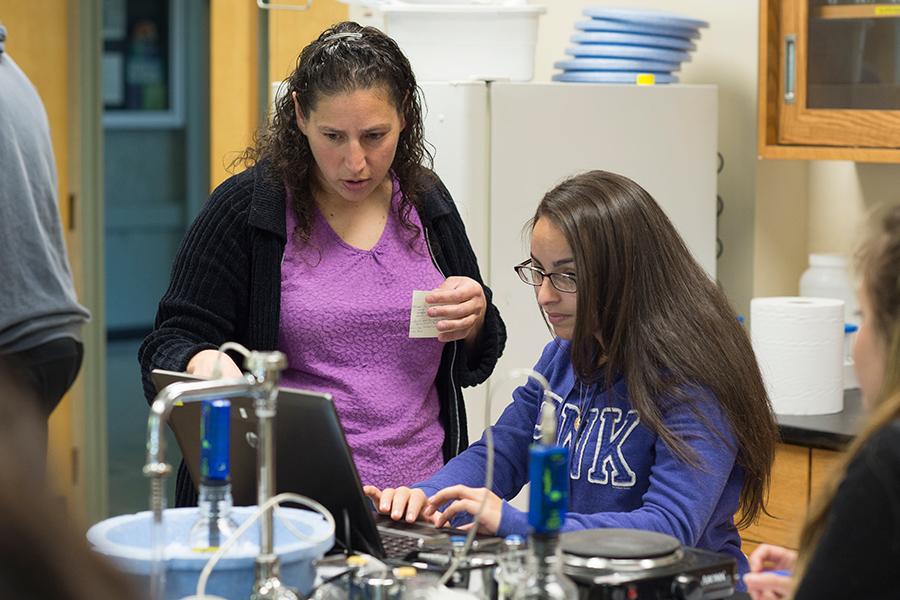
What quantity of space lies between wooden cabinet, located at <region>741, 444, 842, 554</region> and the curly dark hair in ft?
3.50

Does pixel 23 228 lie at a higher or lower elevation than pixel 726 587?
higher

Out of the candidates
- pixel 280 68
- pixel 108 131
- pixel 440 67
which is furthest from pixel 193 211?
pixel 440 67

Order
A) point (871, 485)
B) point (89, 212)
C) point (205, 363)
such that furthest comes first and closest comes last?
point (89, 212) → point (205, 363) → point (871, 485)

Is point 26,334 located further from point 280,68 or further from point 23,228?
point 280,68

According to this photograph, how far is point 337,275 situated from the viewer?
7.18 feet

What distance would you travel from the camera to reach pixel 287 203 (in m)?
2.22

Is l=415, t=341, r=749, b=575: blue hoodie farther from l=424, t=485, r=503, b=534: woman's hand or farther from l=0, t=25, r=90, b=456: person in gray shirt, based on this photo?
l=0, t=25, r=90, b=456: person in gray shirt

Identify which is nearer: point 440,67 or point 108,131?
point 440,67

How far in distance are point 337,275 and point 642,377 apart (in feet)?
1.87

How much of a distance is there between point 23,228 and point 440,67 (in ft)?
3.20

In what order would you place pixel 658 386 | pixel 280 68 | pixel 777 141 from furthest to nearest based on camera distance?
pixel 280 68
pixel 777 141
pixel 658 386

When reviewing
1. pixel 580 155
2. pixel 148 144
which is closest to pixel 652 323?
pixel 580 155

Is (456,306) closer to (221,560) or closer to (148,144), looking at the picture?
(221,560)

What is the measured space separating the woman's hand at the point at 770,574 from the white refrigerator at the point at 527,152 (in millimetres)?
1246
